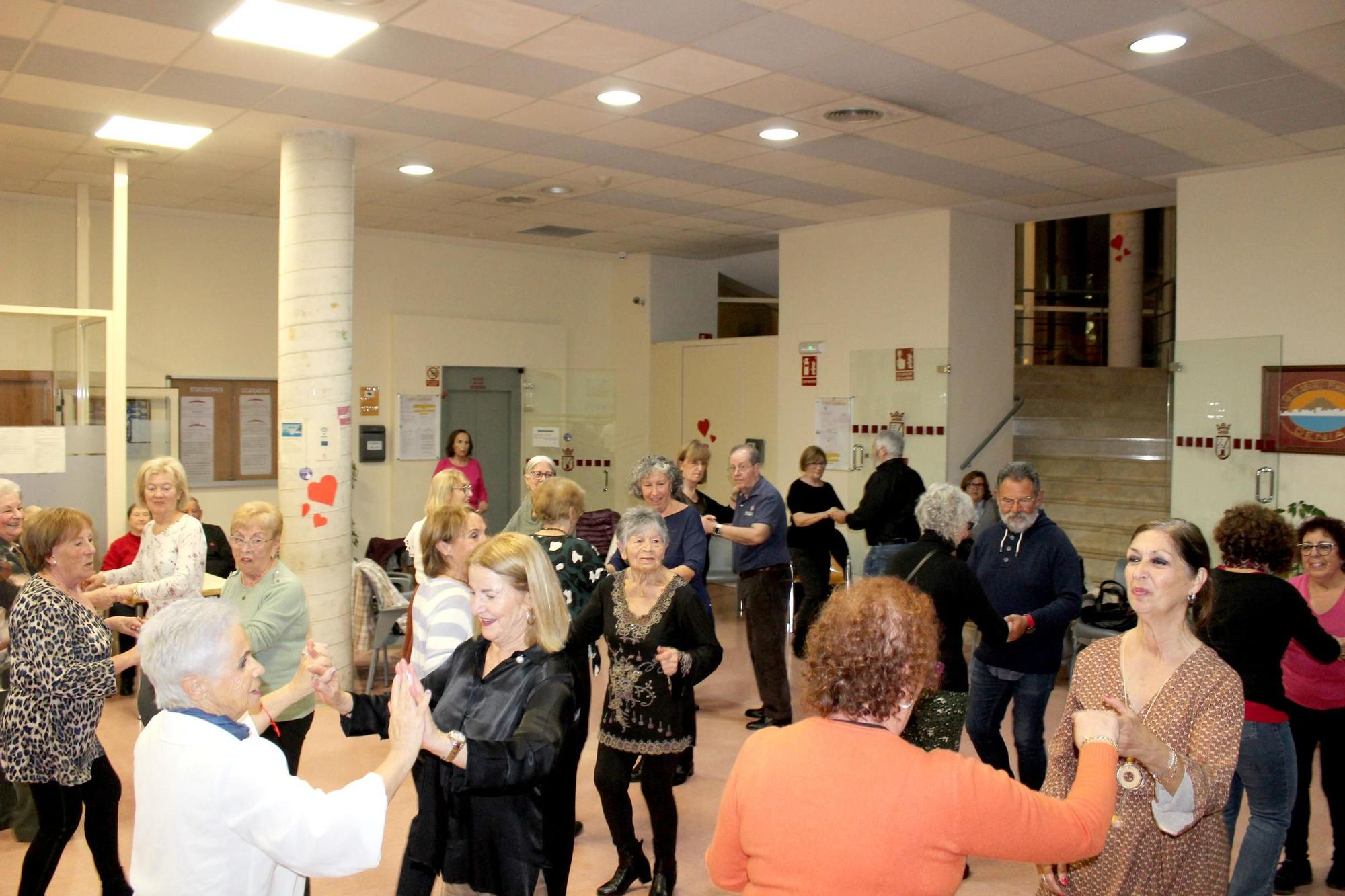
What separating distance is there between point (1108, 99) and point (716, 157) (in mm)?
2497

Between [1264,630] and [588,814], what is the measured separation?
2.92m

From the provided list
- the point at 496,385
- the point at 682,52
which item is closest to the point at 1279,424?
the point at 682,52

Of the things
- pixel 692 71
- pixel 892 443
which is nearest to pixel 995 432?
pixel 892 443

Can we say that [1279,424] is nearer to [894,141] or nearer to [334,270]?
[894,141]

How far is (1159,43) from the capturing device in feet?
15.8

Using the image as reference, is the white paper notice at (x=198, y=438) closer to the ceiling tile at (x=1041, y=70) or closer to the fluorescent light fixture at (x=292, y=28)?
the fluorescent light fixture at (x=292, y=28)

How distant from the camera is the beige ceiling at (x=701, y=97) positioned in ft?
15.0

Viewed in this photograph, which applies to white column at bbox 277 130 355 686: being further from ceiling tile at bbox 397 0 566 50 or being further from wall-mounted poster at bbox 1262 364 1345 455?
wall-mounted poster at bbox 1262 364 1345 455

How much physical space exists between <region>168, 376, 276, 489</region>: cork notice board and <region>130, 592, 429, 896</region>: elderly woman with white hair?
7.47 m

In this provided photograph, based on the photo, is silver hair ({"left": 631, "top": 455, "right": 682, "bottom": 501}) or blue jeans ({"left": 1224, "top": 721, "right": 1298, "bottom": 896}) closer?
blue jeans ({"left": 1224, "top": 721, "right": 1298, "bottom": 896})

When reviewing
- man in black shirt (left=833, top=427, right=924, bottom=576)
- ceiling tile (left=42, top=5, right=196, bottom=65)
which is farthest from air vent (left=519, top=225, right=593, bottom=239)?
ceiling tile (left=42, top=5, right=196, bottom=65)

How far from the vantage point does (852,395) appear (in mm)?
9656

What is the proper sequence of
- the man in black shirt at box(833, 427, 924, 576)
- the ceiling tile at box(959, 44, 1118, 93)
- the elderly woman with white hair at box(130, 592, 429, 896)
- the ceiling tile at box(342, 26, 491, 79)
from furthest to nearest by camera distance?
the man in black shirt at box(833, 427, 924, 576), the ceiling tile at box(959, 44, 1118, 93), the ceiling tile at box(342, 26, 491, 79), the elderly woman with white hair at box(130, 592, 429, 896)

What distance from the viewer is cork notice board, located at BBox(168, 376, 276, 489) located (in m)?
9.13
